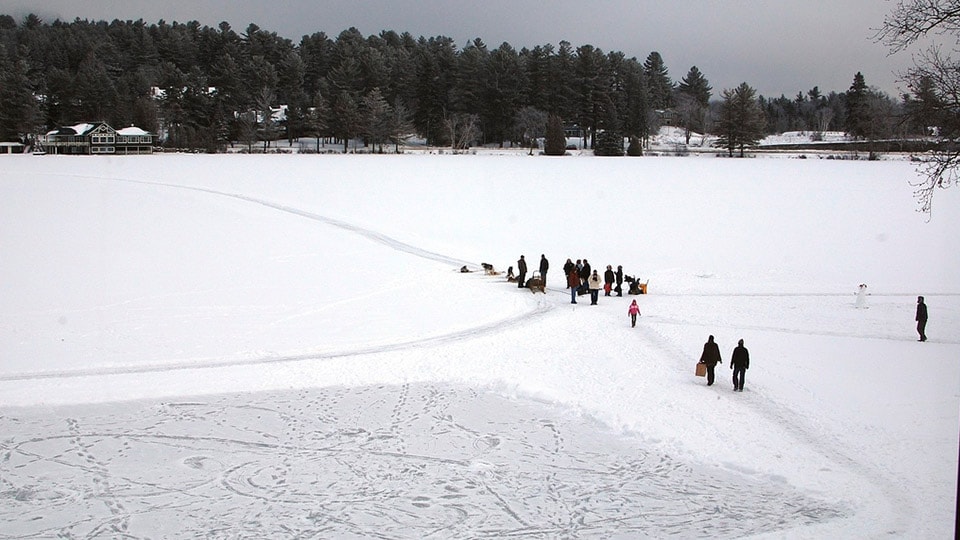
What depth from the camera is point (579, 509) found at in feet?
30.7

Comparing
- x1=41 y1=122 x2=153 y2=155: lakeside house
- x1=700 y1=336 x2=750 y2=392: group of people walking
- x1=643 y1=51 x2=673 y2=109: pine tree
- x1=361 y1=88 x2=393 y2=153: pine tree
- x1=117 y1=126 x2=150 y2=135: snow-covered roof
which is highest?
x1=643 y1=51 x2=673 y2=109: pine tree

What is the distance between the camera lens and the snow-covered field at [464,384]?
9375 mm

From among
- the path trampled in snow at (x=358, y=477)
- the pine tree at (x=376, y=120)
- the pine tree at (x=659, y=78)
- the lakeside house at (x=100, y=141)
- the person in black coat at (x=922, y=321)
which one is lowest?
the path trampled in snow at (x=358, y=477)

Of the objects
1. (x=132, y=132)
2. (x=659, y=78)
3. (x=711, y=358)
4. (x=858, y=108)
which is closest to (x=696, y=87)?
(x=659, y=78)

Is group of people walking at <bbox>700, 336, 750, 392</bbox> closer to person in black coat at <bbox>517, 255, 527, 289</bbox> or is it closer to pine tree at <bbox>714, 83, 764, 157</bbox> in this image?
person in black coat at <bbox>517, 255, 527, 289</bbox>

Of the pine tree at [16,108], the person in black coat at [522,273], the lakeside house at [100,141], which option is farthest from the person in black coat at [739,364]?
the pine tree at [16,108]

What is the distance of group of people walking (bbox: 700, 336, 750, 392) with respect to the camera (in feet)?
43.8

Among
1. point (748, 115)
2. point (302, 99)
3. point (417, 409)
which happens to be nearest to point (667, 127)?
point (748, 115)

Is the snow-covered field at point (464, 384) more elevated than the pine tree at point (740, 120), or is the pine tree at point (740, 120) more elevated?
the pine tree at point (740, 120)

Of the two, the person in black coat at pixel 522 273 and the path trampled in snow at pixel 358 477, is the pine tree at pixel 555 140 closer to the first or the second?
the person in black coat at pixel 522 273

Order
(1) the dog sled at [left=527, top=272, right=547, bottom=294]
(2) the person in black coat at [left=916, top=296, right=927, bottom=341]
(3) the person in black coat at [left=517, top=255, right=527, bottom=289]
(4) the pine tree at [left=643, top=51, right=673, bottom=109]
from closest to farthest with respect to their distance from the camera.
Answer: (2) the person in black coat at [left=916, top=296, right=927, bottom=341]
(1) the dog sled at [left=527, top=272, right=547, bottom=294]
(3) the person in black coat at [left=517, top=255, right=527, bottom=289]
(4) the pine tree at [left=643, top=51, right=673, bottom=109]

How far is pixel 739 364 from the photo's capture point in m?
13.4

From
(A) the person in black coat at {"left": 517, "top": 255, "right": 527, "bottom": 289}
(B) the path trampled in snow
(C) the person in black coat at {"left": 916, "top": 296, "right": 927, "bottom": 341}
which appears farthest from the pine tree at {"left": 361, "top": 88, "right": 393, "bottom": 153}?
(B) the path trampled in snow

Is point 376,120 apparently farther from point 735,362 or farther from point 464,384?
point 735,362
